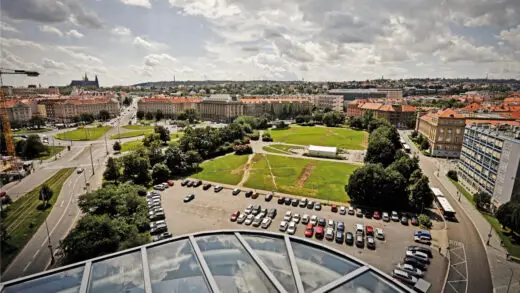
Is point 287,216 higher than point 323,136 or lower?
lower

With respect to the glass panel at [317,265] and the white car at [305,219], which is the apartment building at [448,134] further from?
the glass panel at [317,265]

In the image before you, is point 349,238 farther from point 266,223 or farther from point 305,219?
point 266,223

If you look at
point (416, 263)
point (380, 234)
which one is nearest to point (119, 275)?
point (416, 263)

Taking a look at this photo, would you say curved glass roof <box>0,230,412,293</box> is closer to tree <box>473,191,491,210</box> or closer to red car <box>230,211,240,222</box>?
red car <box>230,211,240,222</box>

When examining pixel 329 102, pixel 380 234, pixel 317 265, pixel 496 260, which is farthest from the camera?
pixel 329 102

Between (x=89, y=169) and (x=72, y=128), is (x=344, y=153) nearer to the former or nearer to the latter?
(x=89, y=169)

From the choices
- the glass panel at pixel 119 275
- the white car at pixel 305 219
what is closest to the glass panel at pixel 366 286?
the glass panel at pixel 119 275
